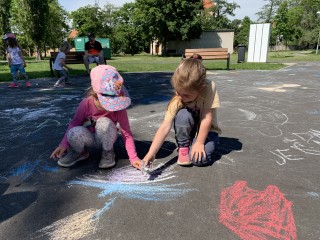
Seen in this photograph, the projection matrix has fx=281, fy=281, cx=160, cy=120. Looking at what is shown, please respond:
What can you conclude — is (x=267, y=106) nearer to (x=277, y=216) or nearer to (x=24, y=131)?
(x=277, y=216)

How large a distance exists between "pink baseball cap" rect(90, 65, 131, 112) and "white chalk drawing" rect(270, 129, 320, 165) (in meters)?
1.54

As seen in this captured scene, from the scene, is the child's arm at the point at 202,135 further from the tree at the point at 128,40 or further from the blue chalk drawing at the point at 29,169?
the tree at the point at 128,40

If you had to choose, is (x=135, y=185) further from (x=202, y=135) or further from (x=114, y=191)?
(x=202, y=135)

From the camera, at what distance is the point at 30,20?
80.2 feet

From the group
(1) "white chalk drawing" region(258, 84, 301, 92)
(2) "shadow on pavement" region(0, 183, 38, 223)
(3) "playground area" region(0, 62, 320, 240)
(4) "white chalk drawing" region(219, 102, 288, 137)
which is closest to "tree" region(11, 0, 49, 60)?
(1) "white chalk drawing" region(258, 84, 301, 92)

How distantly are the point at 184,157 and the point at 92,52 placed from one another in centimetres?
795

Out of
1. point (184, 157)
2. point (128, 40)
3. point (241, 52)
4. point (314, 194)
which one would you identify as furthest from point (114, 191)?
point (128, 40)

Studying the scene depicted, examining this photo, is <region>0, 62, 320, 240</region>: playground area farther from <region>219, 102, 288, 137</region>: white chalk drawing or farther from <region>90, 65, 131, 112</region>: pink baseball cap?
<region>90, 65, 131, 112</region>: pink baseball cap

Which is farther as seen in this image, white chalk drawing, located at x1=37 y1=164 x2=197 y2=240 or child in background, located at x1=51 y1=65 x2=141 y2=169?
child in background, located at x1=51 y1=65 x2=141 y2=169

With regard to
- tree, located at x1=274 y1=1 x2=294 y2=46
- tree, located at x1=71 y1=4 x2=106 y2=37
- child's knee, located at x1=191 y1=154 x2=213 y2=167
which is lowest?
child's knee, located at x1=191 y1=154 x2=213 y2=167

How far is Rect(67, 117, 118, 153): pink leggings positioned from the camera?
2342 mm

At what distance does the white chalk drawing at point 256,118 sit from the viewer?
11.5 ft

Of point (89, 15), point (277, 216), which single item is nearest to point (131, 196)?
point (277, 216)

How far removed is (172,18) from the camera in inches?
1239
